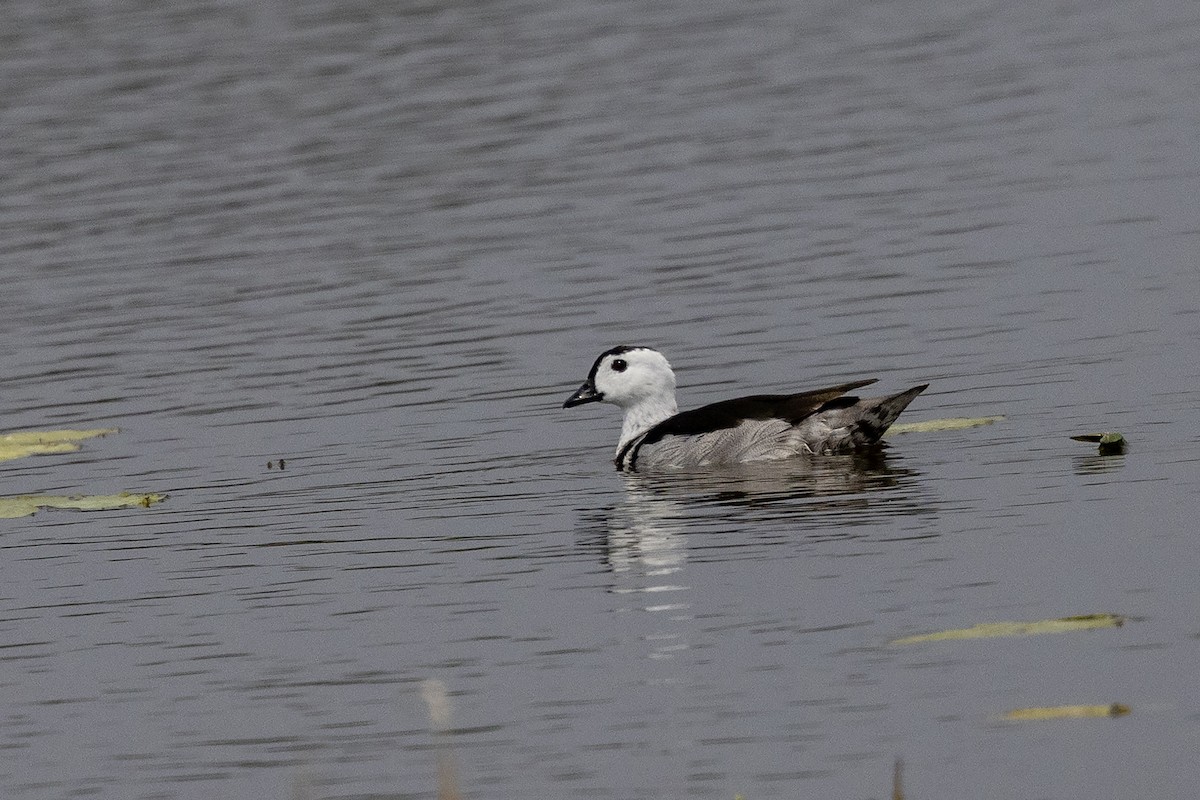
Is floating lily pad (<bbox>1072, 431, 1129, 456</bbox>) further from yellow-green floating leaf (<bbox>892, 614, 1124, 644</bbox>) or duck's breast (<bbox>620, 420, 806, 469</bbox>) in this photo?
yellow-green floating leaf (<bbox>892, 614, 1124, 644</bbox>)

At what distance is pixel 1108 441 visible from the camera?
54.1 ft

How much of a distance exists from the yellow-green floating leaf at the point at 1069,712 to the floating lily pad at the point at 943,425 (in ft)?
24.8

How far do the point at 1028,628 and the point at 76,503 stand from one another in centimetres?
845

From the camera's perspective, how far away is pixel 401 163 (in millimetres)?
35344

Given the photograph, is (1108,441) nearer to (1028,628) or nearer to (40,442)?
(1028,628)

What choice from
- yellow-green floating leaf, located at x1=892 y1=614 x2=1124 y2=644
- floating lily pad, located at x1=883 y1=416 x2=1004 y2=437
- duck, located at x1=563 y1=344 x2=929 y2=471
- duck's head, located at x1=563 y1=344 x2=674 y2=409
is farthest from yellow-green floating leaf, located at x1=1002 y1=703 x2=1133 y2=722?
duck's head, located at x1=563 y1=344 x2=674 y2=409

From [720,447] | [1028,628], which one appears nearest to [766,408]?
[720,447]

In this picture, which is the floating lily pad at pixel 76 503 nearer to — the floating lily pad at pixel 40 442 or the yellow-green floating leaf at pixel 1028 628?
the floating lily pad at pixel 40 442

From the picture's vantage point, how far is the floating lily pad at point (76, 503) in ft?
57.4

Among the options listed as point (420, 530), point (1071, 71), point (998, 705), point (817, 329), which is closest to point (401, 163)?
point (1071, 71)

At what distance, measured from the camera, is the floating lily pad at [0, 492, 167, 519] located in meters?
17.5

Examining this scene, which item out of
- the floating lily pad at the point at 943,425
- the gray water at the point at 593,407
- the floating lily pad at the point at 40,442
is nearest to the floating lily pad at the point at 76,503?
the gray water at the point at 593,407

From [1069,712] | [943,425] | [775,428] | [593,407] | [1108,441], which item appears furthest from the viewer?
[593,407]

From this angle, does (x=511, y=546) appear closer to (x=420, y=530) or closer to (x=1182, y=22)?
(x=420, y=530)
